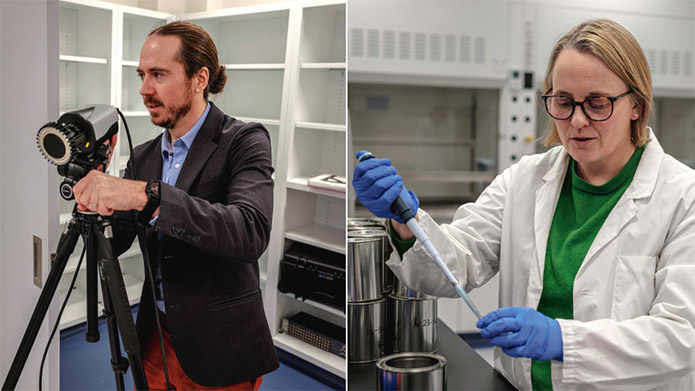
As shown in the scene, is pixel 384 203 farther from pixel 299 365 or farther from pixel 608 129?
pixel 608 129

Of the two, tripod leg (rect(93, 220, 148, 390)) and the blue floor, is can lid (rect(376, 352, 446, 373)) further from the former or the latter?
tripod leg (rect(93, 220, 148, 390))

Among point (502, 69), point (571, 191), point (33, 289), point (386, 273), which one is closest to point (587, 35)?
point (571, 191)

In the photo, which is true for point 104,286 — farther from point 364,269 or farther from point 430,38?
point 430,38

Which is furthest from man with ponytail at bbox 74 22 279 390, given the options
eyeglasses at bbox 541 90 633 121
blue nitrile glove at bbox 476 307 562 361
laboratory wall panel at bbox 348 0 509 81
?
laboratory wall panel at bbox 348 0 509 81

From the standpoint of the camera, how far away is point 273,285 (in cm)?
118

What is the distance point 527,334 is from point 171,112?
2.73 feet

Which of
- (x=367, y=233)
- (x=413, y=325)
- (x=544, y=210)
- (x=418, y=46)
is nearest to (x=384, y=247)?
(x=367, y=233)

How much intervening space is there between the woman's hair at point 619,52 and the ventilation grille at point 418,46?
2050mm

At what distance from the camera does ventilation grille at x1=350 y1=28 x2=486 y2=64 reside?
3.25 metres

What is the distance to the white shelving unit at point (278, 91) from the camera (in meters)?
1.12

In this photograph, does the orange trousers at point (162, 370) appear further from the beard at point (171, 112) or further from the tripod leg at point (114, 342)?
the beard at point (171, 112)

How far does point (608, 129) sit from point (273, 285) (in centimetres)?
80

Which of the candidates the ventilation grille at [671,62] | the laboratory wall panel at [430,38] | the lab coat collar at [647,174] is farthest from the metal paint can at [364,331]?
the ventilation grille at [671,62]

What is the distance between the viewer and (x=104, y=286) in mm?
1125
